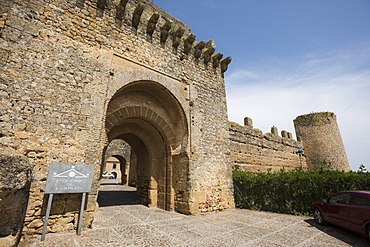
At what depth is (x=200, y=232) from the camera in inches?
169

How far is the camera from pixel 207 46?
28.1 feet

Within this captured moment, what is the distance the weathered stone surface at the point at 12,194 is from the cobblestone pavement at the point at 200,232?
379mm

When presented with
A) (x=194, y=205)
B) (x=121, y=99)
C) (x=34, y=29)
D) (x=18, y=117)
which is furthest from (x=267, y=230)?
(x=34, y=29)

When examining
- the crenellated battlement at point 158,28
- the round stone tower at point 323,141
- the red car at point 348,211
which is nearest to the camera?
the red car at point 348,211

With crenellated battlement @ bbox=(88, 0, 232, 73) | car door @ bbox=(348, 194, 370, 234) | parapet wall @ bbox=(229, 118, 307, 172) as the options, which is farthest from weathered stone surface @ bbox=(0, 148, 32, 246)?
parapet wall @ bbox=(229, 118, 307, 172)

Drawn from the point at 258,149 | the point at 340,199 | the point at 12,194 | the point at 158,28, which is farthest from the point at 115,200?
the point at 258,149

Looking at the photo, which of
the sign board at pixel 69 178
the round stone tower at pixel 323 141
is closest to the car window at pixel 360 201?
the sign board at pixel 69 178

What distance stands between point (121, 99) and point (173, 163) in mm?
2966

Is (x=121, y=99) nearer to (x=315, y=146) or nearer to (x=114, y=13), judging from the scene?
(x=114, y=13)

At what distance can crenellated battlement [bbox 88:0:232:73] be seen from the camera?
5672 mm

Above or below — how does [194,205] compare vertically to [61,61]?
below

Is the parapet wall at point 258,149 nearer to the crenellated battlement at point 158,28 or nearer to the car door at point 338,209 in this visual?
the crenellated battlement at point 158,28

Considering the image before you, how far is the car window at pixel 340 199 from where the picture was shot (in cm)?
436

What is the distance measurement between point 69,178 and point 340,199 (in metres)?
6.34
